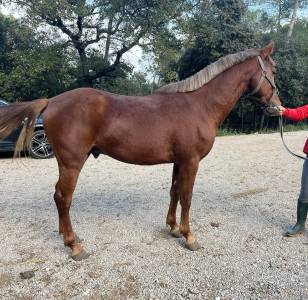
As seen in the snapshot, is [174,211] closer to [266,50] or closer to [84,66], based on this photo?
[266,50]

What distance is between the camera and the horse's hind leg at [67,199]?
10.6 feet

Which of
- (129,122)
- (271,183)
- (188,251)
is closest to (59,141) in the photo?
(129,122)

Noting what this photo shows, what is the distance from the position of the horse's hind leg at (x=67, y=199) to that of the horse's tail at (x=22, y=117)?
56cm

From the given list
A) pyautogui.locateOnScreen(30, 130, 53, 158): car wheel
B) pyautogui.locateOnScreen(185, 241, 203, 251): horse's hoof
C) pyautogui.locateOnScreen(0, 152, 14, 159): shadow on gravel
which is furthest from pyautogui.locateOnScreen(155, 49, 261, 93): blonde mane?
pyautogui.locateOnScreen(0, 152, 14, 159): shadow on gravel

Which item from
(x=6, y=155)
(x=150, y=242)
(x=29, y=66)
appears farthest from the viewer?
(x=29, y=66)

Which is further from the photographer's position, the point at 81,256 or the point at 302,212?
the point at 302,212

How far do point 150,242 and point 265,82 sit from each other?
2159mm

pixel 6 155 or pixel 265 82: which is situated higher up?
pixel 265 82

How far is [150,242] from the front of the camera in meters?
3.67

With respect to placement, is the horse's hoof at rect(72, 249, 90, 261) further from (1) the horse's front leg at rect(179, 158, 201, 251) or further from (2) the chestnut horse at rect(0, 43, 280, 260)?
(1) the horse's front leg at rect(179, 158, 201, 251)

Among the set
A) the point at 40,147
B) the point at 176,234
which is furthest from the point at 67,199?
the point at 40,147

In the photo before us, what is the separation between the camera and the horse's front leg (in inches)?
136

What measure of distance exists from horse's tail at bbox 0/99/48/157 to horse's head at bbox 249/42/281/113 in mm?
2240

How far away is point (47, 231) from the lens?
396 cm
